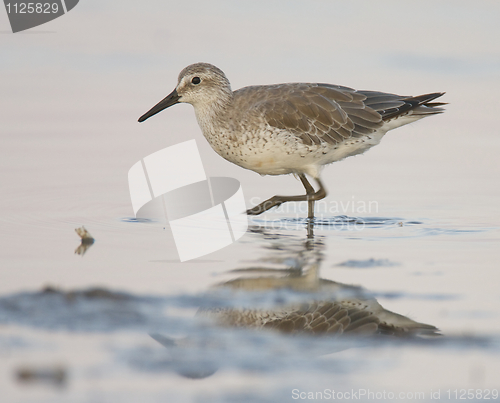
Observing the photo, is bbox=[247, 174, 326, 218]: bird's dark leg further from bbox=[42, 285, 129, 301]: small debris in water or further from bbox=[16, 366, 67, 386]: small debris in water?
bbox=[16, 366, 67, 386]: small debris in water

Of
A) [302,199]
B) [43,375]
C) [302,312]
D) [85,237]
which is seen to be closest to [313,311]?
[302,312]

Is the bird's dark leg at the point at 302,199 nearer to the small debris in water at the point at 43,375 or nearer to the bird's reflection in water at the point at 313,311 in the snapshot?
the bird's reflection in water at the point at 313,311

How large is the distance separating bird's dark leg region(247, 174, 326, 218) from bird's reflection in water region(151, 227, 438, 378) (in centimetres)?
195

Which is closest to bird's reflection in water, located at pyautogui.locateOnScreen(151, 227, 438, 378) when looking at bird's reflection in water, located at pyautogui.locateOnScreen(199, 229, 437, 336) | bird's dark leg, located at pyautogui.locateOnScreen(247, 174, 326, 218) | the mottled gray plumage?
bird's reflection in water, located at pyautogui.locateOnScreen(199, 229, 437, 336)

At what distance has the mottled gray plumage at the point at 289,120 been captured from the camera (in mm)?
8148

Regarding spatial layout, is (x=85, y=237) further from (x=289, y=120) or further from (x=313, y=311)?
(x=289, y=120)

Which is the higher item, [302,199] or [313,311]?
[302,199]

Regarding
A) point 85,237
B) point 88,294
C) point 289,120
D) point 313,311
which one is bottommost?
point 313,311

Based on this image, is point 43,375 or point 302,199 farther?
point 302,199

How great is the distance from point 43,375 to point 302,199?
4.96m

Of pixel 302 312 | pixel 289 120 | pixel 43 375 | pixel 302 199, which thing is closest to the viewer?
pixel 43 375

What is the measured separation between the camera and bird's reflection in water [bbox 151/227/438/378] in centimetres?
458

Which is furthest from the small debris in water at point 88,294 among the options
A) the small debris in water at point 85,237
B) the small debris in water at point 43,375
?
the small debris in water at point 85,237

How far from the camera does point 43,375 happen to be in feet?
12.7
